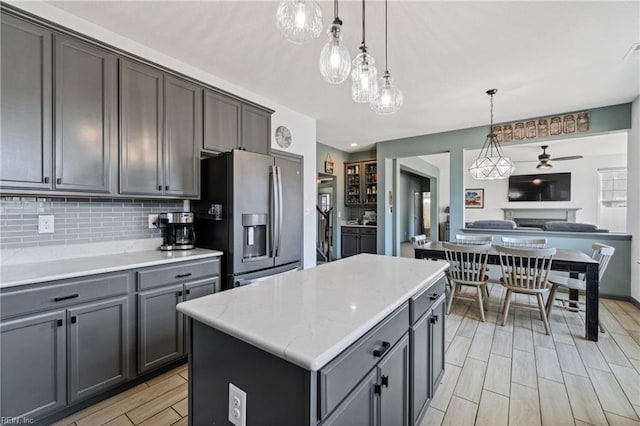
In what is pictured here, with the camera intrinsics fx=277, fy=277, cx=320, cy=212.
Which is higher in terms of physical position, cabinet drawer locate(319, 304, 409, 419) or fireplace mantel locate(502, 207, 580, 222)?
fireplace mantel locate(502, 207, 580, 222)

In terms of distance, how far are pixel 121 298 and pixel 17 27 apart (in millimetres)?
→ 1794

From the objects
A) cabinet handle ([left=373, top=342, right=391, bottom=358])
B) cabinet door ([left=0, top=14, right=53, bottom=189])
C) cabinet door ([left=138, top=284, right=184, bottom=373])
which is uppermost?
cabinet door ([left=0, top=14, right=53, bottom=189])

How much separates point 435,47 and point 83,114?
2.81 m

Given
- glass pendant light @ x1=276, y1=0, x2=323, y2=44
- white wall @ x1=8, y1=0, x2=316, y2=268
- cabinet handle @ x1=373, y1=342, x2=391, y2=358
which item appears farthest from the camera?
white wall @ x1=8, y1=0, x2=316, y2=268

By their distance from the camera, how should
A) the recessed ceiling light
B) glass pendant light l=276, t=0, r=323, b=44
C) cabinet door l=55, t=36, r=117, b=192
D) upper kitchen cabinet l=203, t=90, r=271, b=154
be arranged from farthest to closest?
upper kitchen cabinet l=203, t=90, r=271, b=154 → the recessed ceiling light → cabinet door l=55, t=36, r=117, b=192 → glass pendant light l=276, t=0, r=323, b=44

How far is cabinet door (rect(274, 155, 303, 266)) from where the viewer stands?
9.37 feet

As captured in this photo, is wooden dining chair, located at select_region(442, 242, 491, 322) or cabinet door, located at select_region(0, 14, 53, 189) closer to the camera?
cabinet door, located at select_region(0, 14, 53, 189)

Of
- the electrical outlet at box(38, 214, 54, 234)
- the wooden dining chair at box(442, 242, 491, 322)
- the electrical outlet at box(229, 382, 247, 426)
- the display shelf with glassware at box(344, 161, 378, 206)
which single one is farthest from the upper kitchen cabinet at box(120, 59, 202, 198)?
the display shelf with glassware at box(344, 161, 378, 206)

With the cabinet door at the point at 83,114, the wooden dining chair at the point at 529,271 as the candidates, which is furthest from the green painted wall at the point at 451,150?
the cabinet door at the point at 83,114

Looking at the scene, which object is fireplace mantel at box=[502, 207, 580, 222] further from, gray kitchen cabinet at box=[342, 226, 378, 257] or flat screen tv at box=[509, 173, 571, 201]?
gray kitchen cabinet at box=[342, 226, 378, 257]

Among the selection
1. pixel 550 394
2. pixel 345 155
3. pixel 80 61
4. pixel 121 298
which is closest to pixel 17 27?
pixel 80 61

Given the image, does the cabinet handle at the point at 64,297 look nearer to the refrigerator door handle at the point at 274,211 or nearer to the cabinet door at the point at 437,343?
the refrigerator door handle at the point at 274,211

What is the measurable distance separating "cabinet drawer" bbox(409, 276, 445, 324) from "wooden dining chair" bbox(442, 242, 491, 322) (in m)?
1.56

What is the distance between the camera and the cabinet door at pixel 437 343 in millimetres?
1648
